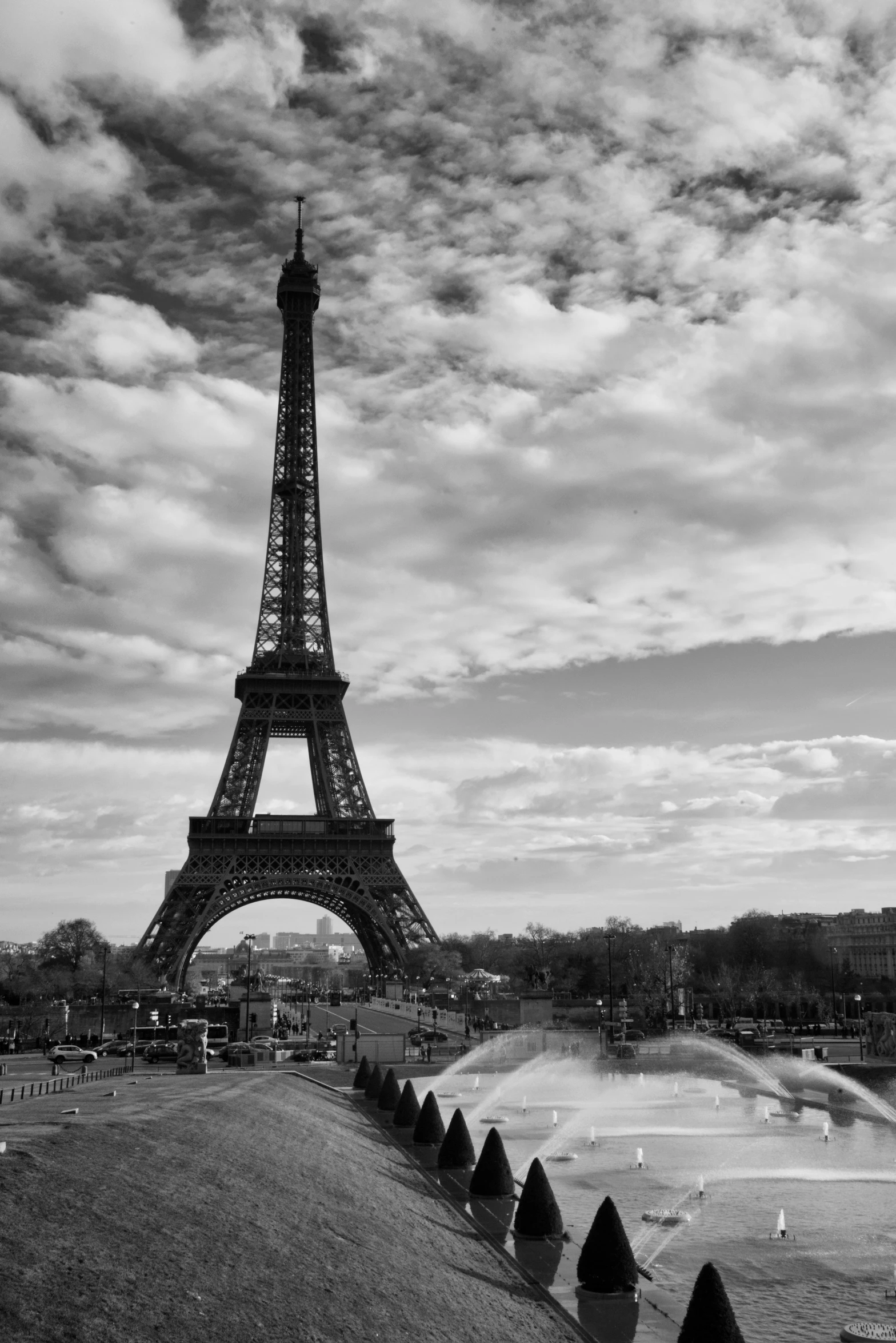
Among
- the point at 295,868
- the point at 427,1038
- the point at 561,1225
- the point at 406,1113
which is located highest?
the point at 295,868

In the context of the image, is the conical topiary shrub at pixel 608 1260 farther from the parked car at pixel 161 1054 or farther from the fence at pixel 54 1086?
the parked car at pixel 161 1054

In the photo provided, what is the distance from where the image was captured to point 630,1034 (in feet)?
270

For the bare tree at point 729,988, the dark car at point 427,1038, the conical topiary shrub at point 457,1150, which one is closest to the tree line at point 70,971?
the dark car at point 427,1038

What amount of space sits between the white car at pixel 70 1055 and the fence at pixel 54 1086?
14.6ft

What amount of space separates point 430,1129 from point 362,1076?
46.5 ft

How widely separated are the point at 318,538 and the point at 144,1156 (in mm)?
91428

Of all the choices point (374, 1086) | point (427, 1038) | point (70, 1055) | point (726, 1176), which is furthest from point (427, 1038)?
point (726, 1176)

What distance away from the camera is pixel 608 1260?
75.2ft

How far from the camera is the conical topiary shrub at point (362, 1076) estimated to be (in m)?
51.9

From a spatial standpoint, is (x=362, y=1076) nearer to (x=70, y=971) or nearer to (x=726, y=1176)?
(x=726, y=1176)

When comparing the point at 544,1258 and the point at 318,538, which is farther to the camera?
the point at 318,538

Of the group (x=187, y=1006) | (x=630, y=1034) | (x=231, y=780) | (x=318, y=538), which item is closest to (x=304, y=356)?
(x=318, y=538)

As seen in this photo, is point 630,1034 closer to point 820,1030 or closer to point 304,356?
point 820,1030

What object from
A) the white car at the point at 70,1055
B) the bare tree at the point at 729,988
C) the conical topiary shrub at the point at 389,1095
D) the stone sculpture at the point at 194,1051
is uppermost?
the bare tree at the point at 729,988
